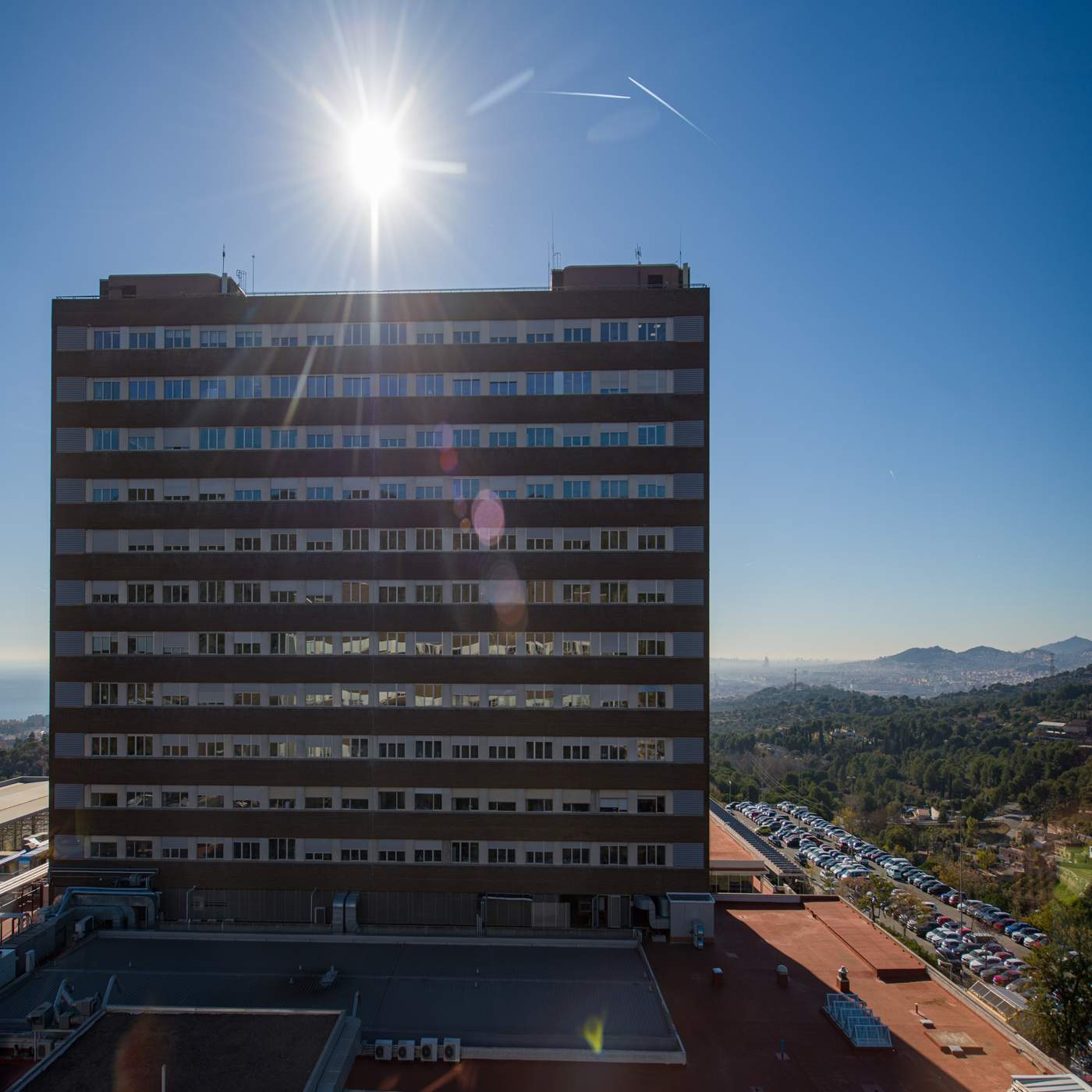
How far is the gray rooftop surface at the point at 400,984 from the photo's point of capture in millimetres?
30438

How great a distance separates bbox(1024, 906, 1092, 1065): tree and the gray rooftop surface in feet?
54.6

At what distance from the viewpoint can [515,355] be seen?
141ft

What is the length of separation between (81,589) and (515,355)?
3047 centimetres

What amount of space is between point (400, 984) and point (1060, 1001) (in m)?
30.0

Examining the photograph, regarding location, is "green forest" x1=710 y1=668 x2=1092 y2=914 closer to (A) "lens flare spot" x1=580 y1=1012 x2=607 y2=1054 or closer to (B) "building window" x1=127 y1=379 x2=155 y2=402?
(A) "lens flare spot" x1=580 y1=1012 x2=607 y2=1054

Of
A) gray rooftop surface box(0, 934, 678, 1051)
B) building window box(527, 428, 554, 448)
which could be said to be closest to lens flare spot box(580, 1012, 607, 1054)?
gray rooftop surface box(0, 934, 678, 1051)

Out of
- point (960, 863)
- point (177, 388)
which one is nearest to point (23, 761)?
point (177, 388)

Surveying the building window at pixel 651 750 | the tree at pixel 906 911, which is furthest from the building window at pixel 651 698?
the tree at pixel 906 911

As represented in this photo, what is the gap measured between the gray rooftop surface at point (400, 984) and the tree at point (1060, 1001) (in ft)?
54.6

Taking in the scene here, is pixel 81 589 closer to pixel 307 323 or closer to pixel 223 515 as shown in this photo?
pixel 223 515

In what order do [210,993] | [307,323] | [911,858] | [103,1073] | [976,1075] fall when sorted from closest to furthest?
[103,1073] < [976,1075] < [210,993] < [307,323] < [911,858]

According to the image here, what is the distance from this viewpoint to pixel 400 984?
112 feet

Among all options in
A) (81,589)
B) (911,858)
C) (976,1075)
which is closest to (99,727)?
(81,589)

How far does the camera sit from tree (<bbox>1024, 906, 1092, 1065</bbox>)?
101 ft
